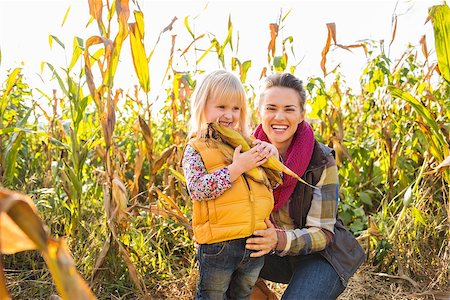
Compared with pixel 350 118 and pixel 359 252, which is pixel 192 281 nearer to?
pixel 359 252

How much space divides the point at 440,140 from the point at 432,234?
0.54m

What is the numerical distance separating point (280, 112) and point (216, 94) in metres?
0.33

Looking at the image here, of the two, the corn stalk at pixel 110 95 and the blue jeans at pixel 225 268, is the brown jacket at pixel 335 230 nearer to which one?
the blue jeans at pixel 225 268

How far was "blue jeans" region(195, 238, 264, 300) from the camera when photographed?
1.77 metres

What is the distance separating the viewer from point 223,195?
176cm

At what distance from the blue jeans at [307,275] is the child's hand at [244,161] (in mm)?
531

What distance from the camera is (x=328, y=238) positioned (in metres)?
2.08

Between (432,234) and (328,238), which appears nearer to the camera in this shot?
(328,238)

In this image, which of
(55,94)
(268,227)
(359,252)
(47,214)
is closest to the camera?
(268,227)

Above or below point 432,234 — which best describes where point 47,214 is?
above

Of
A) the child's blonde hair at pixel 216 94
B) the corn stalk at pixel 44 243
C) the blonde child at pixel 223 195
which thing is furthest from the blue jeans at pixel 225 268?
the corn stalk at pixel 44 243

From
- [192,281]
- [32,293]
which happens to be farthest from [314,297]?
[32,293]

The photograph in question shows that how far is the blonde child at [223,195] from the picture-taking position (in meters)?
1.75

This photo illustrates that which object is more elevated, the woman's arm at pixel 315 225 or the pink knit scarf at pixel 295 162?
the pink knit scarf at pixel 295 162
